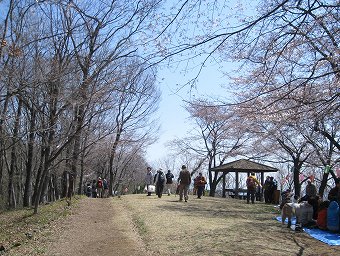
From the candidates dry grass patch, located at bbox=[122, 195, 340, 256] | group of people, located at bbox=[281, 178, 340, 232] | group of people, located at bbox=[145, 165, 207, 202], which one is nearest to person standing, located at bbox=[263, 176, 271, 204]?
group of people, located at bbox=[145, 165, 207, 202]

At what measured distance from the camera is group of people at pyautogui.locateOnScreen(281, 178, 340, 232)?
395 inches

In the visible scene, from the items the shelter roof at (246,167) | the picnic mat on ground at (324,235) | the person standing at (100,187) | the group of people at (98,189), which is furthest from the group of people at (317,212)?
the group of people at (98,189)

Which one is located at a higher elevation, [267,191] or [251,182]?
[251,182]

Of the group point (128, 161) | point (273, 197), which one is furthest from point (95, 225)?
point (128, 161)

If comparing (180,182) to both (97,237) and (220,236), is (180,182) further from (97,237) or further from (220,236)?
(220,236)

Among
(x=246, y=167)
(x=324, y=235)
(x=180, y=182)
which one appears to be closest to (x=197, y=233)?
Answer: (x=324, y=235)

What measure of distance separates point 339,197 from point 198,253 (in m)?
4.99

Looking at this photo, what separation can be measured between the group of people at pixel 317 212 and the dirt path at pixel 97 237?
172 inches

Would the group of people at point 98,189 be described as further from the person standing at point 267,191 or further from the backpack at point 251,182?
the backpack at point 251,182

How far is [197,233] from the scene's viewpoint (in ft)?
30.8

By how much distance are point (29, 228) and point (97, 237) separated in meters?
3.60

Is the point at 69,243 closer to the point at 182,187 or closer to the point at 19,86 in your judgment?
the point at 19,86

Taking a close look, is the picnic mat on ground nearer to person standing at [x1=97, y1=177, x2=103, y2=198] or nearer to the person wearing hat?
the person wearing hat

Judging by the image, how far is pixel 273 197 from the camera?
70.8 ft
